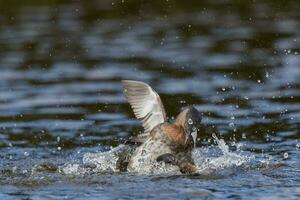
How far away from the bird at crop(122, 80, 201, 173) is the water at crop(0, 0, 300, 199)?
0.26 meters

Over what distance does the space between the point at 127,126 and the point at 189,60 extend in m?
4.66

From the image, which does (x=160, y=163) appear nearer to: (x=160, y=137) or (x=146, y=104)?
(x=160, y=137)

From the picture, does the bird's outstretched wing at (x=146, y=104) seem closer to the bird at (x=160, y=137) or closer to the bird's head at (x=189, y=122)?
the bird at (x=160, y=137)

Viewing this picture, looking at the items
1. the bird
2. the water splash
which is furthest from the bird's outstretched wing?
the water splash

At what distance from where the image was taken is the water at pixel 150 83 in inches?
432

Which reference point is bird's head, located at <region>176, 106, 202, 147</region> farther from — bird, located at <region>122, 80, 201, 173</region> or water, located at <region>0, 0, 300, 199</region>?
water, located at <region>0, 0, 300, 199</region>

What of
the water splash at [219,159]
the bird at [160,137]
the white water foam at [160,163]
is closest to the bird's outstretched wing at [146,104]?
the bird at [160,137]

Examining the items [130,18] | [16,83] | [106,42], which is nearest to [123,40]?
[106,42]

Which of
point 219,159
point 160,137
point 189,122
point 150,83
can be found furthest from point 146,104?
point 150,83

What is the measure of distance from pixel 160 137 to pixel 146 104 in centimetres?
58

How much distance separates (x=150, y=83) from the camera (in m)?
17.0

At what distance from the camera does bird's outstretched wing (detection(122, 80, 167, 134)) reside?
1204 cm

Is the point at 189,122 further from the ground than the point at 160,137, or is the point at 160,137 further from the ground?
the point at 189,122

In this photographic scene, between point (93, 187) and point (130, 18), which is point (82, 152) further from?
point (130, 18)
